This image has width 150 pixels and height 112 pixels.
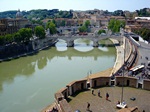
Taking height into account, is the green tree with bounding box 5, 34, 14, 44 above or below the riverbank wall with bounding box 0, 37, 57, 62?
above

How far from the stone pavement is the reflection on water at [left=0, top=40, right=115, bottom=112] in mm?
2885

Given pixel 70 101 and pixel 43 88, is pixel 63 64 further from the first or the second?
pixel 70 101

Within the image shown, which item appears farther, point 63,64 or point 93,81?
point 63,64

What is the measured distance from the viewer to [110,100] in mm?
10828

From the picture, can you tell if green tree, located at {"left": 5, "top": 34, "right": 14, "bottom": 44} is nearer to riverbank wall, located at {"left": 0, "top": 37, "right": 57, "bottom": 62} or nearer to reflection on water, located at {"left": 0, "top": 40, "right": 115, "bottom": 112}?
riverbank wall, located at {"left": 0, "top": 37, "right": 57, "bottom": 62}

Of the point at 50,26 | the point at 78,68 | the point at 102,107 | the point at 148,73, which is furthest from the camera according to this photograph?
the point at 50,26

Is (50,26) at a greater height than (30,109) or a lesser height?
greater

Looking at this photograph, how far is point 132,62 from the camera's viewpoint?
1819 cm

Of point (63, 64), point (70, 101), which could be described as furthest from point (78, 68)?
point (70, 101)

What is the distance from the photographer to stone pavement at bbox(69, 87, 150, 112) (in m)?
10.1

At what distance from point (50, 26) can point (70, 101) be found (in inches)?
1296

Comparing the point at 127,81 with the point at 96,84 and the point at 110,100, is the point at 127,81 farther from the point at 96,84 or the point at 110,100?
the point at 110,100

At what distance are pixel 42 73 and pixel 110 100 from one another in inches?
452

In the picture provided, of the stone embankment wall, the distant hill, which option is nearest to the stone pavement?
the stone embankment wall
